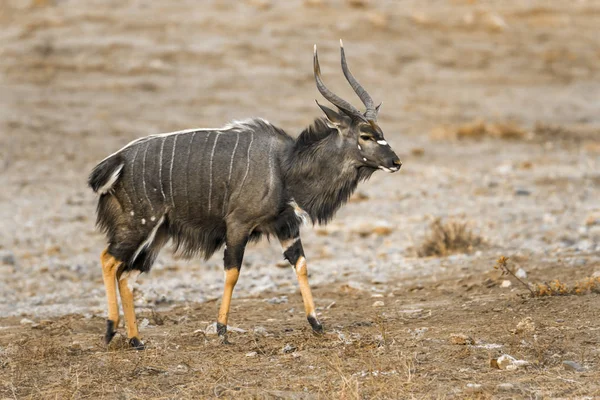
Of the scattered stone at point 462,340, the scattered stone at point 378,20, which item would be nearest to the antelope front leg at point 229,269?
the scattered stone at point 462,340

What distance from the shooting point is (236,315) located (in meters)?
9.34

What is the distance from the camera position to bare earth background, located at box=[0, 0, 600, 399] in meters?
7.10

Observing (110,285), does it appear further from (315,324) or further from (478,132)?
(478,132)

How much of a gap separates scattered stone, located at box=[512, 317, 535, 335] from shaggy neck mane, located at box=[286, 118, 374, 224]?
182 cm

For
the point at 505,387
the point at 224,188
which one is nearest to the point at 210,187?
the point at 224,188

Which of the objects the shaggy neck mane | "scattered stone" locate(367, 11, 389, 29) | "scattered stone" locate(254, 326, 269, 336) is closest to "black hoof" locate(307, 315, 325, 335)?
"scattered stone" locate(254, 326, 269, 336)

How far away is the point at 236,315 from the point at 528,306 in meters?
2.71

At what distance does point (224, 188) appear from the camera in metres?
8.13

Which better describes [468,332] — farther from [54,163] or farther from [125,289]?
[54,163]

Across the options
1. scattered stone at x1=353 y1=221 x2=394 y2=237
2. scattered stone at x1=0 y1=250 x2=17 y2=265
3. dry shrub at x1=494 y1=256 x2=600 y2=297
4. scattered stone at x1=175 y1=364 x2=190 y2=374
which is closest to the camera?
scattered stone at x1=175 y1=364 x2=190 y2=374

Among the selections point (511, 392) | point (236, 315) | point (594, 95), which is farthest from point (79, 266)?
point (594, 95)

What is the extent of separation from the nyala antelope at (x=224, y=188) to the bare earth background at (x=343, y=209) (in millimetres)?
685

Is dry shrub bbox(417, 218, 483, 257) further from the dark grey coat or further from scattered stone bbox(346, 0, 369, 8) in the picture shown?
scattered stone bbox(346, 0, 369, 8)

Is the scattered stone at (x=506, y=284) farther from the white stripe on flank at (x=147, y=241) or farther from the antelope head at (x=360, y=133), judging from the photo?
the white stripe on flank at (x=147, y=241)
